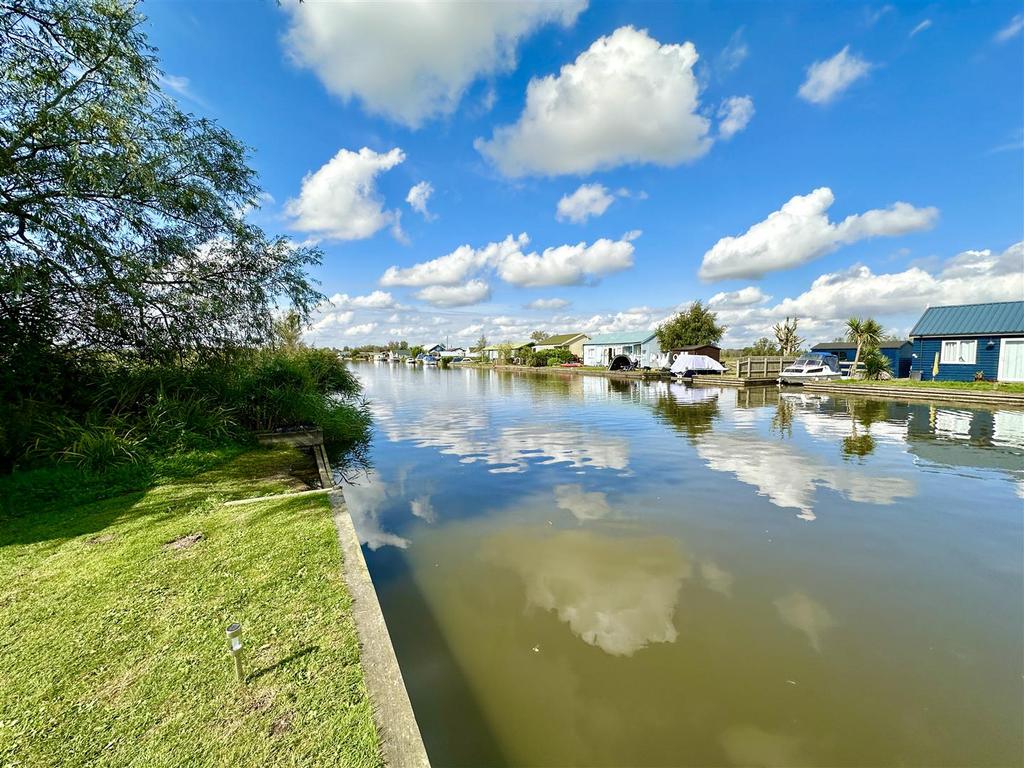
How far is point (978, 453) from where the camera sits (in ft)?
32.8

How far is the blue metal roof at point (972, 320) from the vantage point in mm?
20609

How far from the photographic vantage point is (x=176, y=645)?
9.61 feet

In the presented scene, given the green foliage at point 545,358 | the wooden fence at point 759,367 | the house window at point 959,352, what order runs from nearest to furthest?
the house window at point 959,352 → the wooden fence at point 759,367 → the green foliage at point 545,358

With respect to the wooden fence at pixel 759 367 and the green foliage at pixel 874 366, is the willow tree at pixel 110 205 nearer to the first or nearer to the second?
the wooden fence at pixel 759 367

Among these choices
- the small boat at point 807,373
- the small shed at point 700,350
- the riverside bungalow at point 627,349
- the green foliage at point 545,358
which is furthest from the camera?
the green foliage at point 545,358

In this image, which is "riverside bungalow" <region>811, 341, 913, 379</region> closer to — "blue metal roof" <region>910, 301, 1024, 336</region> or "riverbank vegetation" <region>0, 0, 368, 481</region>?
"blue metal roof" <region>910, 301, 1024, 336</region>

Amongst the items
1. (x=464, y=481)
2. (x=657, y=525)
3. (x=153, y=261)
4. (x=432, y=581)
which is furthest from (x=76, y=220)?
(x=657, y=525)

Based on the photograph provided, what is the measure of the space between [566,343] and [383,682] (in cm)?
7585

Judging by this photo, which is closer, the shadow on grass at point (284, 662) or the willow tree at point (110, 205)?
the shadow on grass at point (284, 662)

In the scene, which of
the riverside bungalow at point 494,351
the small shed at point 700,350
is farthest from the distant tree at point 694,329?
the riverside bungalow at point 494,351

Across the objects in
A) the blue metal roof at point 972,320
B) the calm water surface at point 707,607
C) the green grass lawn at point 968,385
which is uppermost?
the blue metal roof at point 972,320

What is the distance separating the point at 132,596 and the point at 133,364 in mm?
8033

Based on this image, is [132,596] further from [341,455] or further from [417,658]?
[341,455]

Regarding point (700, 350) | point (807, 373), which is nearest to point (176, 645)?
point (807, 373)
